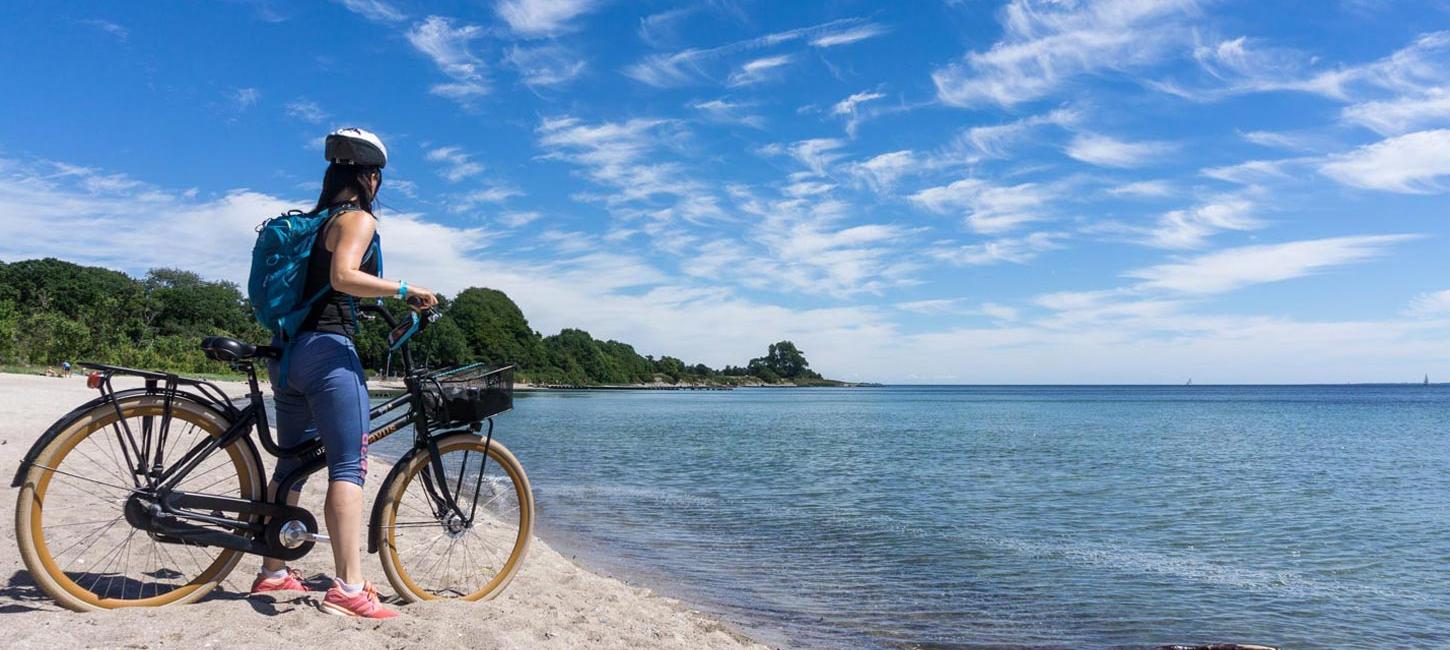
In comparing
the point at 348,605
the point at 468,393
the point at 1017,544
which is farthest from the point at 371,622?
the point at 1017,544

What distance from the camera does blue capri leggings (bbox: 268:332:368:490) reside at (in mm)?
4055

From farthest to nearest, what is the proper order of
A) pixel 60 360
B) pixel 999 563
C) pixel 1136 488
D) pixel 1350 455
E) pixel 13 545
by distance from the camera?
pixel 60 360 → pixel 1350 455 → pixel 1136 488 → pixel 999 563 → pixel 13 545

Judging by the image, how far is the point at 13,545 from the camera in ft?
17.1

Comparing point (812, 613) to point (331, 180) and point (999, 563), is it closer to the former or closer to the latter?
point (999, 563)

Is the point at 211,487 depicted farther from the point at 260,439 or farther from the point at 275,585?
the point at 275,585

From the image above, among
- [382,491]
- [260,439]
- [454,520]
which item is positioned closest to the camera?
[260,439]

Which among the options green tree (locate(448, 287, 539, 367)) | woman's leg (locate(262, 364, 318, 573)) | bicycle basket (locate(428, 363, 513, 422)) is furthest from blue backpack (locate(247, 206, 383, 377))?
green tree (locate(448, 287, 539, 367))

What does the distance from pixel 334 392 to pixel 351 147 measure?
1.19 meters

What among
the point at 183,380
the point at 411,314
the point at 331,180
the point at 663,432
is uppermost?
the point at 331,180

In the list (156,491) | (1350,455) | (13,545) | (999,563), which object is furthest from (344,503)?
(1350,455)

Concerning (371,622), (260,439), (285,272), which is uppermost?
(285,272)

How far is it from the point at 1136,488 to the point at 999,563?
9.95 meters

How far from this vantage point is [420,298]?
419cm

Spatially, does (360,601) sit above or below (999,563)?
above
